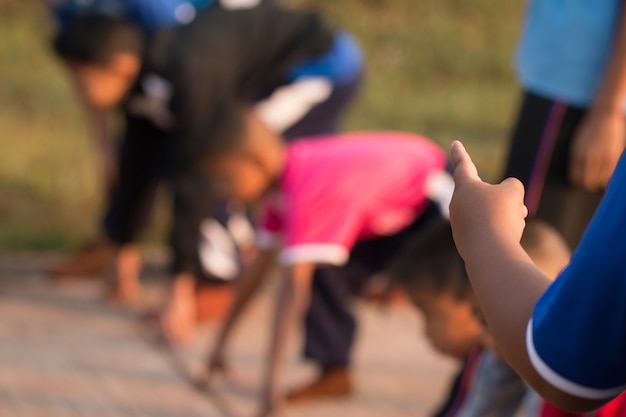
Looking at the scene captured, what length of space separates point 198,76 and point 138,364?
0.98 metres

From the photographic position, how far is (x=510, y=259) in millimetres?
1408

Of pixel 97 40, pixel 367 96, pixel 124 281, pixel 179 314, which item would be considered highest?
pixel 97 40

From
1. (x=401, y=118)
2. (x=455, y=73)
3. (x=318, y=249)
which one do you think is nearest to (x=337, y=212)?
(x=318, y=249)

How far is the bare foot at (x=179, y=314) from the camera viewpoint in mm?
4203

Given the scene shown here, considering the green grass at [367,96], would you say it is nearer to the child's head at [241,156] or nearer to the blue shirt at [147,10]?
the blue shirt at [147,10]

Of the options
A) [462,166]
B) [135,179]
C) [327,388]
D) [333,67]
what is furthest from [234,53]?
[462,166]

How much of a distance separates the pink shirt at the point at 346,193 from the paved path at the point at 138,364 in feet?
1.55

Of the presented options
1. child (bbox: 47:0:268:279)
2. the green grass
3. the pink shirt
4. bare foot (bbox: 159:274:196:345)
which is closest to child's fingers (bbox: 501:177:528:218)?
the pink shirt

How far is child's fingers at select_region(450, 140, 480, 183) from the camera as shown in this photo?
1499mm

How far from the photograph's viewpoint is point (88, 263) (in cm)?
487

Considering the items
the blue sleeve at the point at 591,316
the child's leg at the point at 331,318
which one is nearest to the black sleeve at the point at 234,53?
the child's leg at the point at 331,318

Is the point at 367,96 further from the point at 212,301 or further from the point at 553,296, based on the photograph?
the point at 553,296

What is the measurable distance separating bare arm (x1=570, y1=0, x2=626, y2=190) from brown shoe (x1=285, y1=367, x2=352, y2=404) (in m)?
1.21

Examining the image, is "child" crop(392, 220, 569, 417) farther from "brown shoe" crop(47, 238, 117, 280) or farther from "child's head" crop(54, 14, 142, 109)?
"brown shoe" crop(47, 238, 117, 280)
